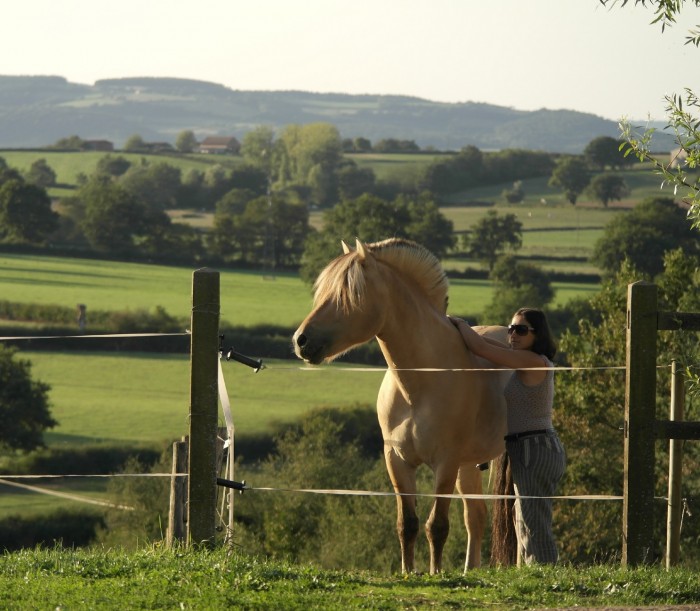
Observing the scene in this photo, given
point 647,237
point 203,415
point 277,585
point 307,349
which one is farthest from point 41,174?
point 277,585

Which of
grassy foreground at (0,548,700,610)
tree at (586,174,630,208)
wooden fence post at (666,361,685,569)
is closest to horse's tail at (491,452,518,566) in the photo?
wooden fence post at (666,361,685,569)

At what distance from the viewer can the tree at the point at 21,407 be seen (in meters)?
62.3

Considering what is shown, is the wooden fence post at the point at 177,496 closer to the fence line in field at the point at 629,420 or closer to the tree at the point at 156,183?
the fence line in field at the point at 629,420

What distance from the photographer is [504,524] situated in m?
9.31

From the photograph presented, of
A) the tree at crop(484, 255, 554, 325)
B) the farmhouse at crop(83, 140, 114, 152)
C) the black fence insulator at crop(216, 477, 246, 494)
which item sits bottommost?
the tree at crop(484, 255, 554, 325)

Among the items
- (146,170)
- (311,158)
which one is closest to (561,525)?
(146,170)

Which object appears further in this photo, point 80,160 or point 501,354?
point 80,160

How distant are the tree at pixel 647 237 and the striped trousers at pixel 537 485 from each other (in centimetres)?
7627

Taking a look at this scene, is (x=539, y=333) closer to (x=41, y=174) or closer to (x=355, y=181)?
A: (x=41, y=174)

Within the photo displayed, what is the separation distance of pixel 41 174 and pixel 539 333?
5625 inches

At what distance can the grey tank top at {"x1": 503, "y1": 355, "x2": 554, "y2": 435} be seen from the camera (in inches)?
336

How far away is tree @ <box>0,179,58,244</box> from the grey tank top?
343 ft

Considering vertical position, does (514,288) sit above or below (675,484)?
below

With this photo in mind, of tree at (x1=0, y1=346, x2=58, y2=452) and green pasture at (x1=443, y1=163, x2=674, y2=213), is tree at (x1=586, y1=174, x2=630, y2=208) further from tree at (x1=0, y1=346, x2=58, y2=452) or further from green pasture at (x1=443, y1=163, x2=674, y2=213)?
tree at (x1=0, y1=346, x2=58, y2=452)
